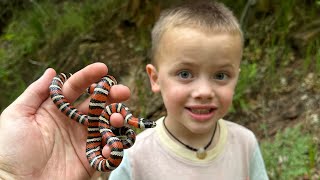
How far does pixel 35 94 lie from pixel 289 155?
8.13 feet

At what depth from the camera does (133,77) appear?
7.39m

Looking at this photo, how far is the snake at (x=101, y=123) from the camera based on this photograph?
2.92 m

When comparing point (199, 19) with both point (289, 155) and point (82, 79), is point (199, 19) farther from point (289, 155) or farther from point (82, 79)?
point (289, 155)

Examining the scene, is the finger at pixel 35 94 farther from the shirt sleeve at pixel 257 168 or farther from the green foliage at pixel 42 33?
the green foliage at pixel 42 33

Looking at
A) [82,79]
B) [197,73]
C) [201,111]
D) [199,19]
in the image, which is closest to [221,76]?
[197,73]

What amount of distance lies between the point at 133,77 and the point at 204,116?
4.28m

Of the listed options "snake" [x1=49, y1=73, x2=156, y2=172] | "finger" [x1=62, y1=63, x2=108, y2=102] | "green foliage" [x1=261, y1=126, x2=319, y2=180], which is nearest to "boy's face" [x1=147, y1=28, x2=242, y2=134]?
"snake" [x1=49, y1=73, x2=156, y2=172]

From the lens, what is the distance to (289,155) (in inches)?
170

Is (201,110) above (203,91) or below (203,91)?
below

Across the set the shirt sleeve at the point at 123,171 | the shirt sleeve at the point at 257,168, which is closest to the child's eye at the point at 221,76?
the shirt sleeve at the point at 257,168

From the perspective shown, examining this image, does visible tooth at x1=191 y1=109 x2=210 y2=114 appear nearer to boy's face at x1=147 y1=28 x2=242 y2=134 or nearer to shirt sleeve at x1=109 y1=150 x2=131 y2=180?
boy's face at x1=147 y1=28 x2=242 y2=134

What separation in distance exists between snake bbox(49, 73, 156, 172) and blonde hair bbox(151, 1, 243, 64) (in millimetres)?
599

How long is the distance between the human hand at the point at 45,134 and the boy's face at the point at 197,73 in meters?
0.38

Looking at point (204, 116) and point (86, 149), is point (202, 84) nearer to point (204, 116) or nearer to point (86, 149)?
point (204, 116)
